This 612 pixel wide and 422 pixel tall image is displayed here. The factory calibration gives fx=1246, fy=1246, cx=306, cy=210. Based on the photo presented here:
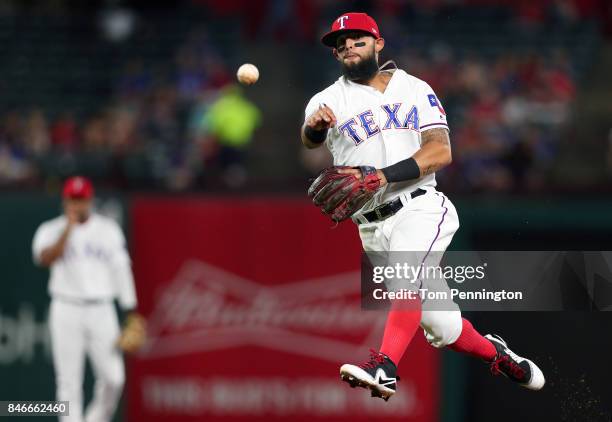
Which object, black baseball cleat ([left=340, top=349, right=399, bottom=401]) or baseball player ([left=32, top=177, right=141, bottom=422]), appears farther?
baseball player ([left=32, top=177, right=141, bottom=422])

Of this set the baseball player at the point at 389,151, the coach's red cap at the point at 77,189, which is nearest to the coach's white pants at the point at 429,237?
the baseball player at the point at 389,151

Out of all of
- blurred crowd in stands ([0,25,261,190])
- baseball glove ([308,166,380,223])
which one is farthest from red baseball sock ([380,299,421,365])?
blurred crowd in stands ([0,25,261,190])

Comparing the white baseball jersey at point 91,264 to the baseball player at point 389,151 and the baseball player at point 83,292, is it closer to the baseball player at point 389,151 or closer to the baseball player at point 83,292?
the baseball player at point 83,292

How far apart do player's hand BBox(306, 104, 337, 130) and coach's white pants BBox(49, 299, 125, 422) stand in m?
5.49

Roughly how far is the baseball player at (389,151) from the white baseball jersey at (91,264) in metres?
4.89

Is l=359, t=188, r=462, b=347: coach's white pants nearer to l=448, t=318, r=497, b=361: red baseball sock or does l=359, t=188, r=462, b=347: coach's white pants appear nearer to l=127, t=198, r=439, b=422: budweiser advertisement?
l=448, t=318, r=497, b=361: red baseball sock

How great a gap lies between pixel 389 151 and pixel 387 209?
0.34m

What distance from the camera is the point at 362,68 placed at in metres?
6.96

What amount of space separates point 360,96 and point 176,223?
5712 millimetres

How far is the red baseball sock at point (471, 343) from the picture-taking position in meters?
7.14

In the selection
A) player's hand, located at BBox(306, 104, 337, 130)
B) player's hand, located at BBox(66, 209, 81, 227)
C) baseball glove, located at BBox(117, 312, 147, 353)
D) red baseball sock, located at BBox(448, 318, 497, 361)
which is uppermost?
player's hand, located at BBox(66, 209, 81, 227)

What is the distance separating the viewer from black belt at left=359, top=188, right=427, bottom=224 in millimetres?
7023

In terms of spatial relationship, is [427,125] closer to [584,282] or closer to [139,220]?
[584,282]

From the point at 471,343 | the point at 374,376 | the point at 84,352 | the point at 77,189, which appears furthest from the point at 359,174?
the point at 84,352
